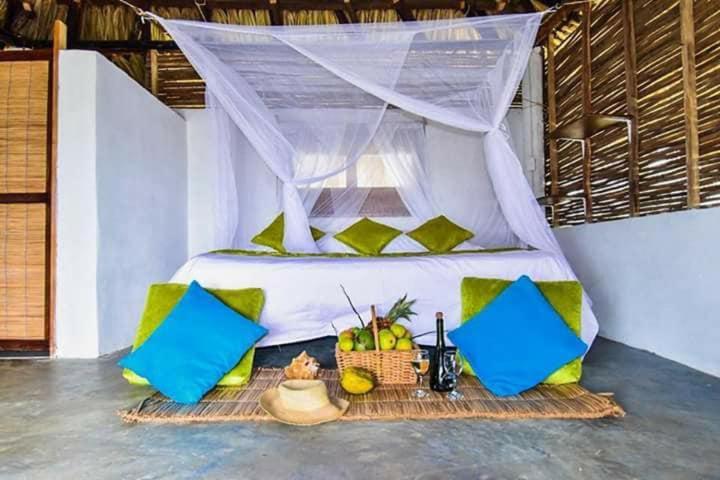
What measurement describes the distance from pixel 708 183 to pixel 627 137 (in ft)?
2.65

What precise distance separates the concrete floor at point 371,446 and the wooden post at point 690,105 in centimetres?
118

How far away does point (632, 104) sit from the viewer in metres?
3.04

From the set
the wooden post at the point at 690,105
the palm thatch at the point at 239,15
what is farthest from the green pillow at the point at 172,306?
the palm thatch at the point at 239,15

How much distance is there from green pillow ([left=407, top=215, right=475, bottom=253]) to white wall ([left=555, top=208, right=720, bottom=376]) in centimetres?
98

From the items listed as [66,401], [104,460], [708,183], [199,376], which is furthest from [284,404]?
[708,183]

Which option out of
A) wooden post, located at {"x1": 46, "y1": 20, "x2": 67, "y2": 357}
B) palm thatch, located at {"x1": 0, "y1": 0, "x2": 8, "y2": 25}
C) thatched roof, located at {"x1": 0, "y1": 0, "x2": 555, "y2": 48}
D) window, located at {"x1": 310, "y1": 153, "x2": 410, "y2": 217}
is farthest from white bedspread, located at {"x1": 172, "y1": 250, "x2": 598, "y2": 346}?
palm thatch, located at {"x1": 0, "y1": 0, "x2": 8, "y2": 25}

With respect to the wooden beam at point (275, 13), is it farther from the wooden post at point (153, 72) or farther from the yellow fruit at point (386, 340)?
the yellow fruit at point (386, 340)

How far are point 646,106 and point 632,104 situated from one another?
120 mm

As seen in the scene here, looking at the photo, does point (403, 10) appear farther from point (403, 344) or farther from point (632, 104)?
point (403, 344)

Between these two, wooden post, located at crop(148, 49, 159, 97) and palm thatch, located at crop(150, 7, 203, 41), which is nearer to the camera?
palm thatch, located at crop(150, 7, 203, 41)

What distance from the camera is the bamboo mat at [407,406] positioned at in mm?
1762

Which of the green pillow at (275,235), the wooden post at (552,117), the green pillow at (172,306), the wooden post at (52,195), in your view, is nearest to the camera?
the green pillow at (172,306)

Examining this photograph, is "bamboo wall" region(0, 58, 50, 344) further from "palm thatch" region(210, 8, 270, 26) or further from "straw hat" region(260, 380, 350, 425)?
"straw hat" region(260, 380, 350, 425)

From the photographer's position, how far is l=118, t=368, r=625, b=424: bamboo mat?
176cm
